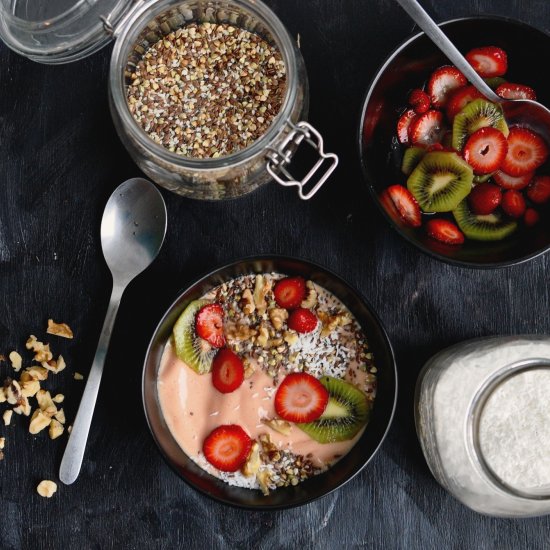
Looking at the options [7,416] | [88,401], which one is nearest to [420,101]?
[88,401]

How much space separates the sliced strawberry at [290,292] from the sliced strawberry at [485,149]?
331 mm

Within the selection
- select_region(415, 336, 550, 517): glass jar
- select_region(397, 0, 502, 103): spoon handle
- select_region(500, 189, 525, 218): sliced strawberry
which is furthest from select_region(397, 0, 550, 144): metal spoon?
select_region(415, 336, 550, 517): glass jar

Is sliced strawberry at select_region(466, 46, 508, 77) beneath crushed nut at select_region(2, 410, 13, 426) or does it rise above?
above

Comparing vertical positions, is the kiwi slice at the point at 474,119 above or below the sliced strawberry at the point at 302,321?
above

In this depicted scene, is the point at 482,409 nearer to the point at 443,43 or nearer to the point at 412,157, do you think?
the point at 412,157

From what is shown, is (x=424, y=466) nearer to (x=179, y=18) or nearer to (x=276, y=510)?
(x=276, y=510)

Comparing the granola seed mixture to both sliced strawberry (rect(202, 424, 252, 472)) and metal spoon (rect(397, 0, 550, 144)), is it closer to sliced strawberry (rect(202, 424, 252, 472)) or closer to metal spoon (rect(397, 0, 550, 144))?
metal spoon (rect(397, 0, 550, 144))

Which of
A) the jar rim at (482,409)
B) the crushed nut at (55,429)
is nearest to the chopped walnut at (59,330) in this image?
the crushed nut at (55,429)

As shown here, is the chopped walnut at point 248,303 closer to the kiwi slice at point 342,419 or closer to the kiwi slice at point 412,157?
the kiwi slice at point 342,419

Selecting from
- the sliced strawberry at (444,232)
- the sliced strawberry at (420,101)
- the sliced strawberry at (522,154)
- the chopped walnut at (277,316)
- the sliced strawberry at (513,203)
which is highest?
the sliced strawberry at (420,101)

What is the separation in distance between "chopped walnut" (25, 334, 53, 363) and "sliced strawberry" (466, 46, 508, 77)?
0.84 meters

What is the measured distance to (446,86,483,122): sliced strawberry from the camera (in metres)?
1.23

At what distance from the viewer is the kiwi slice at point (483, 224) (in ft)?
4.05

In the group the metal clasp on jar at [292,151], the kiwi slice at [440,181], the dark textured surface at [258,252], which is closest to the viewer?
the metal clasp on jar at [292,151]
